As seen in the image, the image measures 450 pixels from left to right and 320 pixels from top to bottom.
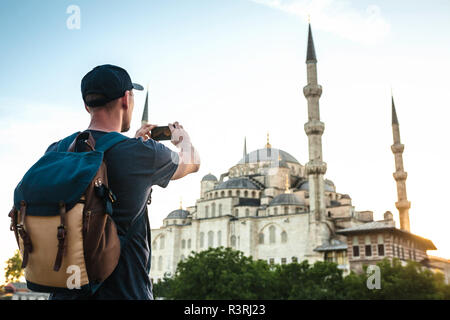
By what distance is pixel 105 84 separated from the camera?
191cm

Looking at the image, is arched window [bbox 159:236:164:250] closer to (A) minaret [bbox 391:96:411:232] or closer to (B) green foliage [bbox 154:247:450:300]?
(B) green foliage [bbox 154:247:450:300]

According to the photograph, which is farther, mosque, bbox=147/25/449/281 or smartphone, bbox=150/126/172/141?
mosque, bbox=147/25/449/281

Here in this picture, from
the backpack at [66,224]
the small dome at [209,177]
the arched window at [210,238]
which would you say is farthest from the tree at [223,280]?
the small dome at [209,177]

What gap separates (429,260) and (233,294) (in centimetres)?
1874

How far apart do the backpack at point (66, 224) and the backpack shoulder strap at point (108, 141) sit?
0.10m

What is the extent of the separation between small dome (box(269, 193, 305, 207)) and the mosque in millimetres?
29

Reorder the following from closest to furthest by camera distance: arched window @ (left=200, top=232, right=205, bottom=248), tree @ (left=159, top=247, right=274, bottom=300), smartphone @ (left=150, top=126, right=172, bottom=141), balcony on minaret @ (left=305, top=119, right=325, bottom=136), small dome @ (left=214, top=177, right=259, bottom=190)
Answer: smartphone @ (left=150, top=126, right=172, bottom=141) < tree @ (left=159, top=247, right=274, bottom=300) < balcony on minaret @ (left=305, top=119, right=325, bottom=136) < arched window @ (left=200, top=232, right=205, bottom=248) < small dome @ (left=214, top=177, right=259, bottom=190)

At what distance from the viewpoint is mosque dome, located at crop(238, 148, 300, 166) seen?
5659 cm

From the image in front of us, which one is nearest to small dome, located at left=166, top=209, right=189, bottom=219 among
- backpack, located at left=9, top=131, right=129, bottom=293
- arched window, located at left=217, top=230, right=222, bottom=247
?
arched window, located at left=217, top=230, right=222, bottom=247

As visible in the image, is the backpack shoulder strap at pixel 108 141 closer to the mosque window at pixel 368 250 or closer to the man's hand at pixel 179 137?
the man's hand at pixel 179 137

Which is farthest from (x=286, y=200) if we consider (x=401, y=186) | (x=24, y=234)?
(x=24, y=234)

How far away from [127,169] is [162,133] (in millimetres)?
496
